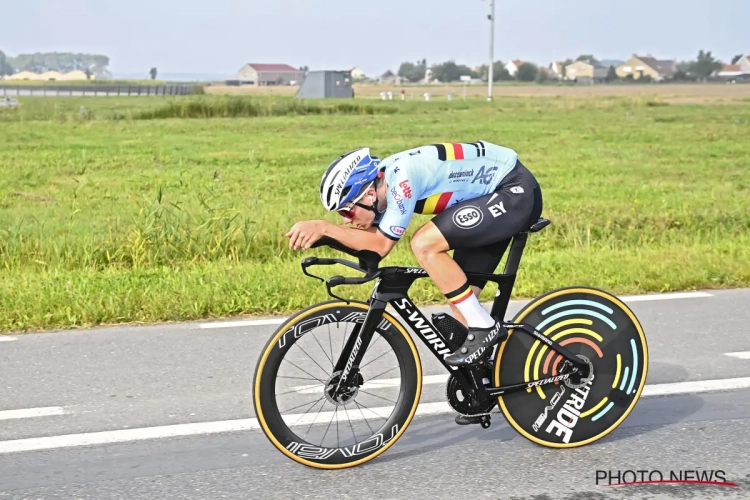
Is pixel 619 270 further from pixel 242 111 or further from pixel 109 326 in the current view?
pixel 242 111

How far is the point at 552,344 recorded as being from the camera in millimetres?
4523

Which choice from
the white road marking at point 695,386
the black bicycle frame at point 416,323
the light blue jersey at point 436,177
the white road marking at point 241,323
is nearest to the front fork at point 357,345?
the black bicycle frame at point 416,323

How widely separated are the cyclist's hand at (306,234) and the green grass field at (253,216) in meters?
3.39

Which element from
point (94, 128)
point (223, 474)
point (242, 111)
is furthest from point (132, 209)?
point (242, 111)

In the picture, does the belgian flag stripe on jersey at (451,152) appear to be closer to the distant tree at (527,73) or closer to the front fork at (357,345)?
the front fork at (357,345)

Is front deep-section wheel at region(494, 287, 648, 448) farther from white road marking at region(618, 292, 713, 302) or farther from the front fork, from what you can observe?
white road marking at region(618, 292, 713, 302)

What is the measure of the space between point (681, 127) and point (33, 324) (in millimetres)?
26974

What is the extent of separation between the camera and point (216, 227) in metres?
9.47

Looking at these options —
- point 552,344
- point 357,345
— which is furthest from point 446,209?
point 552,344

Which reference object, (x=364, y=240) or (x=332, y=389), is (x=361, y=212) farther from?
(x=332, y=389)

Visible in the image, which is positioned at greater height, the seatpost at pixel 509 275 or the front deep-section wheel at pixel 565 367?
the seatpost at pixel 509 275

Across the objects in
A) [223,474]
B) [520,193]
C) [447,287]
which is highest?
[520,193]

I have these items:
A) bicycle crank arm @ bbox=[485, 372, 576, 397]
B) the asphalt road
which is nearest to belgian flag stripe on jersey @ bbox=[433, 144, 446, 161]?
the asphalt road

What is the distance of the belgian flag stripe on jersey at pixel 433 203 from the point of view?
4.27 m
